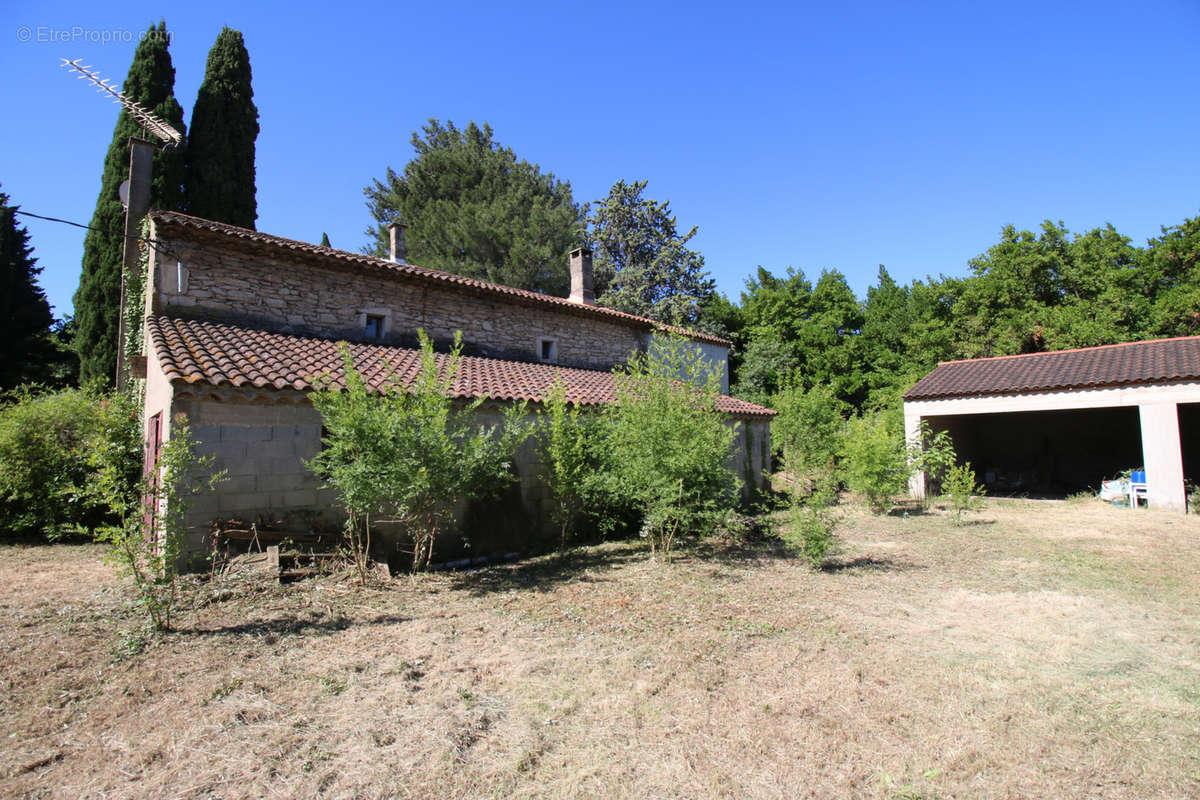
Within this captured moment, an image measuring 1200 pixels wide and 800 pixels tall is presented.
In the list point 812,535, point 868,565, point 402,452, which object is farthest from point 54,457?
point 868,565

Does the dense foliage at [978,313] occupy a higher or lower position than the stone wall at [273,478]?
higher

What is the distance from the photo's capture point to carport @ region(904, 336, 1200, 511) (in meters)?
13.0

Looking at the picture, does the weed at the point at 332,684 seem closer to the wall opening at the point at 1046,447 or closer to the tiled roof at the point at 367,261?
the tiled roof at the point at 367,261

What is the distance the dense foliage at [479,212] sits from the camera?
1134 inches

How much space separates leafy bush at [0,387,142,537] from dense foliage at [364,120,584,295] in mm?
18884

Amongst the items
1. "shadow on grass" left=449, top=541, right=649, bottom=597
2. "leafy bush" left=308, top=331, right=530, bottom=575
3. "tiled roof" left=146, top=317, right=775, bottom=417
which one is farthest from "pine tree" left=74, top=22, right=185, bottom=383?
"shadow on grass" left=449, top=541, right=649, bottom=597

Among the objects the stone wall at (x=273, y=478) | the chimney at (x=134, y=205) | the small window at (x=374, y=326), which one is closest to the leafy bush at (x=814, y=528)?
the stone wall at (x=273, y=478)

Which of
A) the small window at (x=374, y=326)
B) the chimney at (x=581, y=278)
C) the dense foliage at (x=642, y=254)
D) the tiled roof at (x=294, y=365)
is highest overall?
the dense foliage at (x=642, y=254)

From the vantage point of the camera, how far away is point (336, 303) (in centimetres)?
1189

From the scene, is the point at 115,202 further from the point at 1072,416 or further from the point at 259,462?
the point at 1072,416

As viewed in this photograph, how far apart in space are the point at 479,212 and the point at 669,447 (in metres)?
24.1

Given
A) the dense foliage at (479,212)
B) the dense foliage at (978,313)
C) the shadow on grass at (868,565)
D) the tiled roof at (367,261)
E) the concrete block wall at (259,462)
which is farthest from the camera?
the dense foliage at (479,212)

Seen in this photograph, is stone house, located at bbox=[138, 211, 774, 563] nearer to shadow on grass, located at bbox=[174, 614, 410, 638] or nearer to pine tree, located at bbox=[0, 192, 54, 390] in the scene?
shadow on grass, located at bbox=[174, 614, 410, 638]

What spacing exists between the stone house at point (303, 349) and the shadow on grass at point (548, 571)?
3.22 feet
